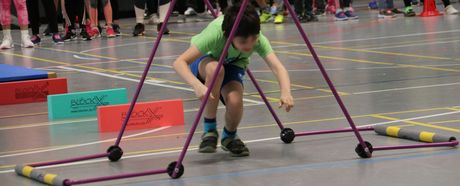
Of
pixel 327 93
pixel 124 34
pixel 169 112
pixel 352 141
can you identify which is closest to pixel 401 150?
pixel 352 141

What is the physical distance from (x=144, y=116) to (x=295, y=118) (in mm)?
1004

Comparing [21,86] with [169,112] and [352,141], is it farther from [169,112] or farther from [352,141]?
[352,141]

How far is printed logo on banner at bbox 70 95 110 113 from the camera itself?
680 cm

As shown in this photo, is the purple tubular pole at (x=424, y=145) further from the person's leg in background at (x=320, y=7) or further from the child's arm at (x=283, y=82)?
the person's leg in background at (x=320, y=7)

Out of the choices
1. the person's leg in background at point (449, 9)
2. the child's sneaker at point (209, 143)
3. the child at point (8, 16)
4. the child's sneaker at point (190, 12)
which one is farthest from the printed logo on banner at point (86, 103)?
the child's sneaker at point (190, 12)

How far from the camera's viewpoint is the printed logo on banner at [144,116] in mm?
6086

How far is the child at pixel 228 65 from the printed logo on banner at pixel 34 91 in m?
2.78

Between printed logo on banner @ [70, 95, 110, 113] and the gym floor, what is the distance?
195 millimetres

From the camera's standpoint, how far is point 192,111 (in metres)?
6.73

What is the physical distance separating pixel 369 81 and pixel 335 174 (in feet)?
11.8

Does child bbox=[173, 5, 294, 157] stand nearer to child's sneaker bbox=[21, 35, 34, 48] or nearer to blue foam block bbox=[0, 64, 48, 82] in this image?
blue foam block bbox=[0, 64, 48, 82]

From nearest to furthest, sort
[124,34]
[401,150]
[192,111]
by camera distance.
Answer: [401,150] → [192,111] → [124,34]

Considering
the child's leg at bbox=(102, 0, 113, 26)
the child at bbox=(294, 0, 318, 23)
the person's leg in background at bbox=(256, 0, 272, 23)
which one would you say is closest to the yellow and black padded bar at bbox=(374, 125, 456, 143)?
the child's leg at bbox=(102, 0, 113, 26)

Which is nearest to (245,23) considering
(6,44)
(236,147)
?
(236,147)
